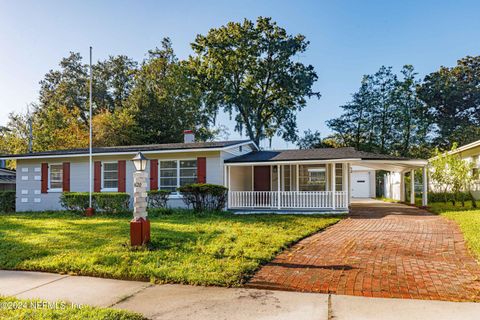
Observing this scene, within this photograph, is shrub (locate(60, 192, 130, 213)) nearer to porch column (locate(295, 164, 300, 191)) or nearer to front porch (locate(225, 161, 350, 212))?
front porch (locate(225, 161, 350, 212))

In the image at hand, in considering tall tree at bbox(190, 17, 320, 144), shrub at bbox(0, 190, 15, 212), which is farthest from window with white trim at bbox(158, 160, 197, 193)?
tall tree at bbox(190, 17, 320, 144)

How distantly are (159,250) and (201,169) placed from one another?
811 cm

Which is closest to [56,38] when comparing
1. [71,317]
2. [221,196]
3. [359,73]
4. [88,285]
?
[221,196]

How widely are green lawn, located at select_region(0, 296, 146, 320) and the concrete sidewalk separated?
0.22 meters

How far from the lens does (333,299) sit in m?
4.26

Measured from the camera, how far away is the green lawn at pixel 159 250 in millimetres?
5426

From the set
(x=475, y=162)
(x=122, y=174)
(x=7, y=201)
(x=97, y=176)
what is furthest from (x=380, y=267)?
(x=7, y=201)

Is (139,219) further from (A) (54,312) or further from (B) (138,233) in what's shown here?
(A) (54,312)

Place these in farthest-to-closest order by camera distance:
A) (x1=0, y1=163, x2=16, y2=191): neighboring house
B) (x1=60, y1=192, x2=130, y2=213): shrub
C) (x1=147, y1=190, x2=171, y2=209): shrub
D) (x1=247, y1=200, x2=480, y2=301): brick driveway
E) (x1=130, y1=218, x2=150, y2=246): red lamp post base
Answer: (x1=0, y1=163, x2=16, y2=191): neighboring house, (x1=147, y1=190, x2=171, y2=209): shrub, (x1=60, y1=192, x2=130, y2=213): shrub, (x1=130, y1=218, x2=150, y2=246): red lamp post base, (x1=247, y1=200, x2=480, y2=301): brick driveway

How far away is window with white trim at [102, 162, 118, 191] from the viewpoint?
15.8 metres

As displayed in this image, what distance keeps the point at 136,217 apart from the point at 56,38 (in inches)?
396

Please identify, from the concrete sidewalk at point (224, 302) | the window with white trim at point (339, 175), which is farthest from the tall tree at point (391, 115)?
the concrete sidewalk at point (224, 302)

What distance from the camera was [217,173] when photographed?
1461 centimetres

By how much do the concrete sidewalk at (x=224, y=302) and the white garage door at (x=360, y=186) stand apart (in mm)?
27967
